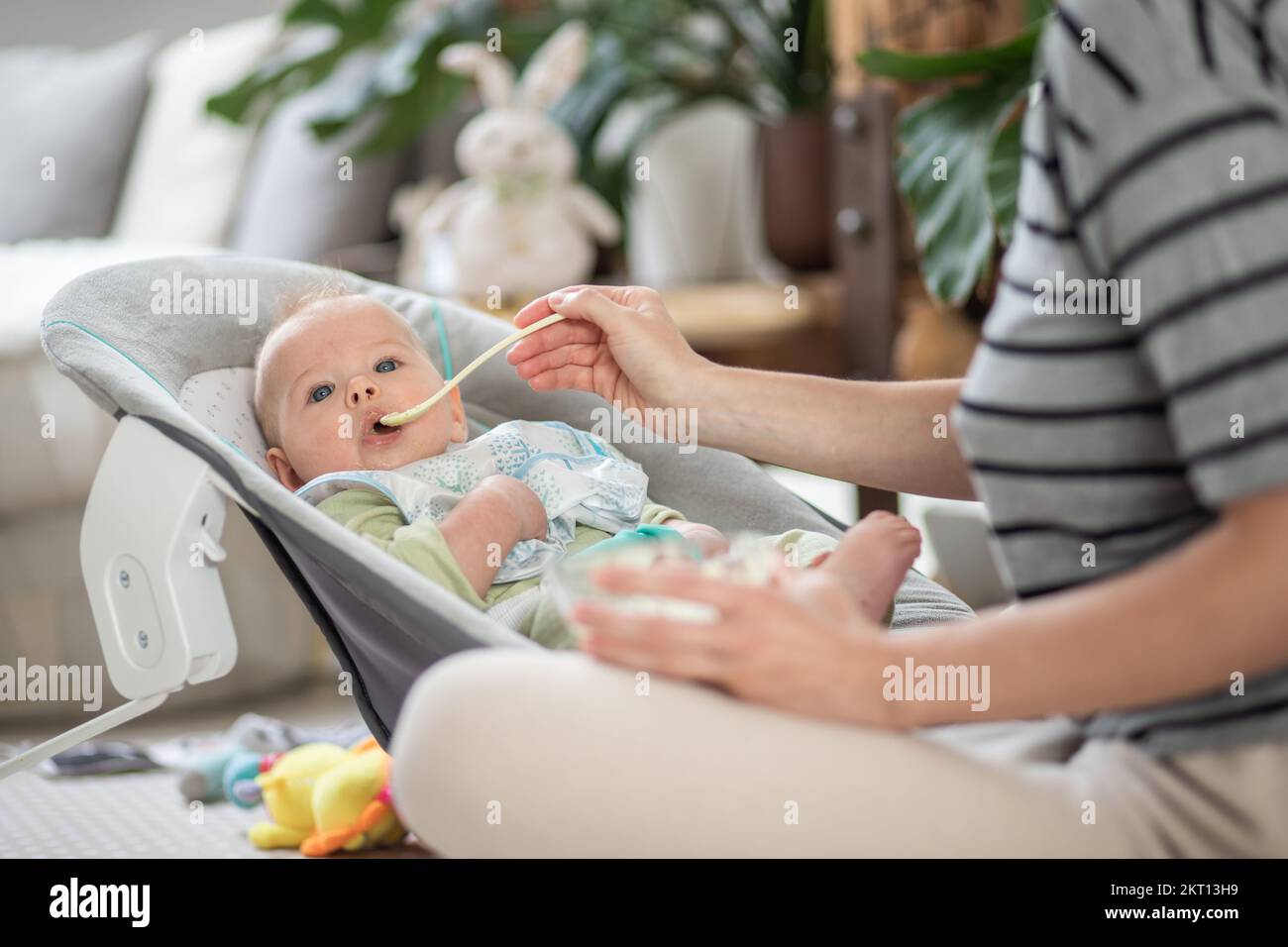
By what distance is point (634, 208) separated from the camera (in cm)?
337

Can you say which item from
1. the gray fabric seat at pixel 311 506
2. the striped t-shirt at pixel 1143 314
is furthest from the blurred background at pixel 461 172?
the striped t-shirt at pixel 1143 314

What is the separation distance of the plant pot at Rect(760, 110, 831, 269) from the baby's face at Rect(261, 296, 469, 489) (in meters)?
1.60

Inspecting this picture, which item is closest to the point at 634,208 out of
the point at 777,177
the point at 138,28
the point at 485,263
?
the point at 777,177

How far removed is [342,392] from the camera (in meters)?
1.08

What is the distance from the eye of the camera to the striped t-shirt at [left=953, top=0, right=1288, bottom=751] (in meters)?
0.55

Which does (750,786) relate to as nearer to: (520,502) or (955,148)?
(520,502)

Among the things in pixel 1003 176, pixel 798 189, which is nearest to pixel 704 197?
pixel 798 189

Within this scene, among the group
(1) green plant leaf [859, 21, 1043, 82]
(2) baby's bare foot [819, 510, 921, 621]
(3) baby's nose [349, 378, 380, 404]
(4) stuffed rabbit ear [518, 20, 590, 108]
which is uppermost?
(4) stuffed rabbit ear [518, 20, 590, 108]

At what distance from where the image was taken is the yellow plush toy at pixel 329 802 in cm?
131

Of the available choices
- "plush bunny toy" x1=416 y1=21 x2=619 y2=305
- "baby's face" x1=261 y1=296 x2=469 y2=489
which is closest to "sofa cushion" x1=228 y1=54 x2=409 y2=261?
"plush bunny toy" x1=416 y1=21 x2=619 y2=305

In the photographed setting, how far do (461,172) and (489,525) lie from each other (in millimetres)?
1971

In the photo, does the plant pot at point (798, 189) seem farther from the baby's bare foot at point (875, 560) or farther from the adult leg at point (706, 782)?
the adult leg at point (706, 782)

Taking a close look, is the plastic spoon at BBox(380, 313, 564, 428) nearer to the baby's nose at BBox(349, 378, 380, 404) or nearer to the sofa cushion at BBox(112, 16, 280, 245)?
the baby's nose at BBox(349, 378, 380, 404)
